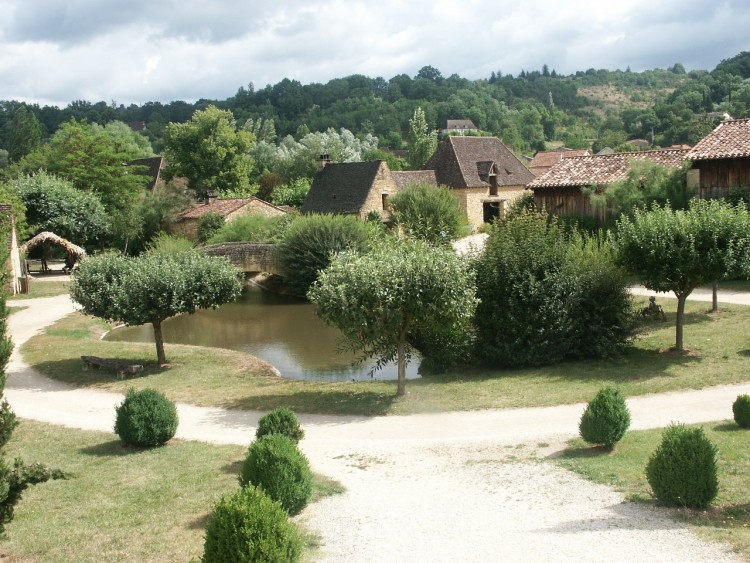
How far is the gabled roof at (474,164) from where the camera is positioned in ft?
176

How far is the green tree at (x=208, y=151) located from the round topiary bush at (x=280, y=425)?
1941 inches

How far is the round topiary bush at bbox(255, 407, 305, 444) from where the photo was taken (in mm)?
13477

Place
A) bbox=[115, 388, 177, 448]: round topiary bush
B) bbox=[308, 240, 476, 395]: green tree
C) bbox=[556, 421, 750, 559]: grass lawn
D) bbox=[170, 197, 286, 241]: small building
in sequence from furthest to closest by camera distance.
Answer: bbox=[170, 197, 286, 241]: small building
bbox=[308, 240, 476, 395]: green tree
bbox=[115, 388, 177, 448]: round topiary bush
bbox=[556, 421, 750, 559]: grass lawn

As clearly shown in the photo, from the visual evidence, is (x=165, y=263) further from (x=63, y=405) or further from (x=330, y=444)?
(x=330, y=444)

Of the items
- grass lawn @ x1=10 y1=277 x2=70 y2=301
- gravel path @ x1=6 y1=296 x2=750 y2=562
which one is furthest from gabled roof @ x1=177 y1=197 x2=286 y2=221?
gravel path @ x1=6 y1=296 x2=750 y2=562

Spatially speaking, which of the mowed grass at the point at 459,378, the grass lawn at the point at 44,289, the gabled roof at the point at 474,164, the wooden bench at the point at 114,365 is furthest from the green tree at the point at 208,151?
the wooden bench at the point at 114,365

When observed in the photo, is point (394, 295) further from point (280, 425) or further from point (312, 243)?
point (312, 243)

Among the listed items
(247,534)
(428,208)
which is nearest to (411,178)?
(428,208)

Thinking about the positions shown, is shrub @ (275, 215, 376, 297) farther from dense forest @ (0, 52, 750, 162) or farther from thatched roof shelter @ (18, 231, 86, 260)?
dense forest @ (0, 52, 750, 162)

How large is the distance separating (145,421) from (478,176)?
42.8m

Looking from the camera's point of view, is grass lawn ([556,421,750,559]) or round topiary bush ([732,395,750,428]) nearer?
grass lawn ([556,421,750,559])

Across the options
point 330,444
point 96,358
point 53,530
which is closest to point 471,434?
point 330,444

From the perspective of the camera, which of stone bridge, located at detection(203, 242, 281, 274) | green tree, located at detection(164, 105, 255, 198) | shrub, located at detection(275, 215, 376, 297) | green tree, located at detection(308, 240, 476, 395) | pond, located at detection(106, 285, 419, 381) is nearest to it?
green tree, located at detection(308, 240, 476, 395)

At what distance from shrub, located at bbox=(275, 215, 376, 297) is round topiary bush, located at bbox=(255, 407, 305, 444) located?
23250 mm
